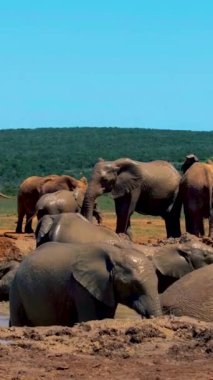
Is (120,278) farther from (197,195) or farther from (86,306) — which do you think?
(197,195)

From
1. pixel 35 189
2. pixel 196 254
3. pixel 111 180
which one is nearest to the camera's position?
pixel 196 254

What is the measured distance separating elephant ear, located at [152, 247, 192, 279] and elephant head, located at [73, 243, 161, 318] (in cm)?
171

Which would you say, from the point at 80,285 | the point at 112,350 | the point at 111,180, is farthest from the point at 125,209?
the point at 112,350

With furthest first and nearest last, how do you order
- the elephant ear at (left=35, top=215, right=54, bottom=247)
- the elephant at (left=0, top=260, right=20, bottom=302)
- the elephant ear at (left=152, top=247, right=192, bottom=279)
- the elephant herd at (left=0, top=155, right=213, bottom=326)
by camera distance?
1. the elephant at (left=0, top=260, right=20, bottom=302)
2. the elephant ear at (left=35, top=215, right=54, bottom=247)
3. the elephant ear at (left=152, top=247, right=192, bottom=279)
4. the elephant herd at (left=0, top=155, right=213, bottom=326)

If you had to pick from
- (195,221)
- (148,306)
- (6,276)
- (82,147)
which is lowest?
(82,147)

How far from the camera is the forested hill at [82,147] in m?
94.9

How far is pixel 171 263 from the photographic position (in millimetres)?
13086

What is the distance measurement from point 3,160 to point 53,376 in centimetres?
9564

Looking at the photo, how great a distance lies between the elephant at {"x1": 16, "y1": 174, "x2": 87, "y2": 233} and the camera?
27.2 meters

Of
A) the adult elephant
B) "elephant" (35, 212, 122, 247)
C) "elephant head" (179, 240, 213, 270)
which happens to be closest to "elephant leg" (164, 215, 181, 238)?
the adult elephant

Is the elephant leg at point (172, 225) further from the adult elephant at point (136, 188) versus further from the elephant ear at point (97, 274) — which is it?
the elephant ear at point (97, 274)

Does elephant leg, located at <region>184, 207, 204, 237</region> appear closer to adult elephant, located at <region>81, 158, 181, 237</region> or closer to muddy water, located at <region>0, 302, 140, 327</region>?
adult elephant, located at <region>81, 158, 181, 237</region>

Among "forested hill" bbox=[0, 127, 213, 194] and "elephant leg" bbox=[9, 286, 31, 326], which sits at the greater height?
"elephant leg" bbox=[9, 286, 31, 326]

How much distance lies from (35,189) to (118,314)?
1673cm
